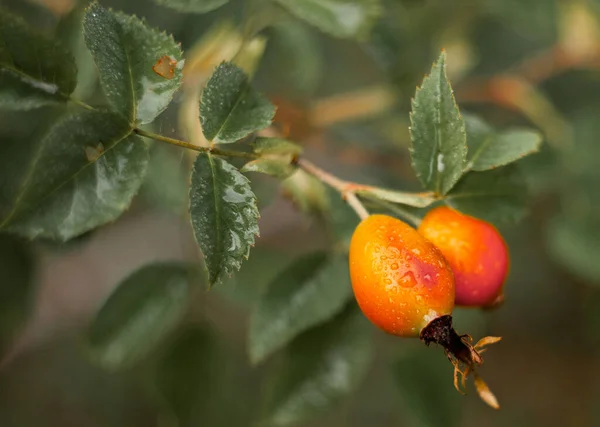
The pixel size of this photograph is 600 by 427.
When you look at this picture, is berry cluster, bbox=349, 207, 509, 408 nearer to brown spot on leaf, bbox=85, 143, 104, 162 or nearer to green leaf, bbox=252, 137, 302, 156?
green leaf, bbox=252, 137, 302, 156

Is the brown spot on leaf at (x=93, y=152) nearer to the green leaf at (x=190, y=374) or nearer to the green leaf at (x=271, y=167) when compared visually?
the green leaf at (x=271, y=167)

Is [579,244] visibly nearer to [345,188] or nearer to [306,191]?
[306,191]

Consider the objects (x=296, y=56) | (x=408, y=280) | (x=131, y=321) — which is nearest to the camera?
(x=408, y=280)

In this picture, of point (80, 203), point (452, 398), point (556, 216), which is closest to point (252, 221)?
point (80, 203)

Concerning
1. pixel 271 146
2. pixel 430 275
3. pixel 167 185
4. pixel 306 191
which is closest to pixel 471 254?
pixel 430 275

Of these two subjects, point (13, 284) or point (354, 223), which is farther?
point (13, 284)

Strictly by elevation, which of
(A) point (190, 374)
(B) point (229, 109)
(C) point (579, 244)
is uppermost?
(B) point (229, 109)

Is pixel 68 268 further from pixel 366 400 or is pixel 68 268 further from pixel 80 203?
pixel 80 203

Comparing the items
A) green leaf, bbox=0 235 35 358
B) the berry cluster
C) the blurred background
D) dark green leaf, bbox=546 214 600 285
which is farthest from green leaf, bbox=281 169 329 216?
dark green leaf, bbox=546 214 600 285
